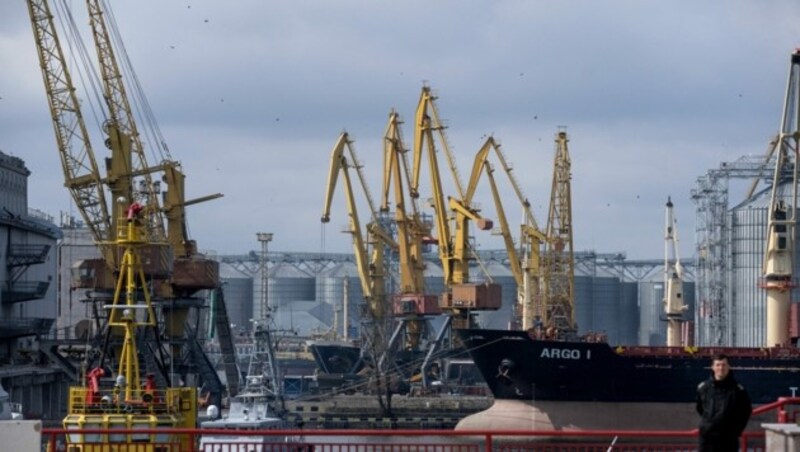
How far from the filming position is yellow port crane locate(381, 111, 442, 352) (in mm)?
109750

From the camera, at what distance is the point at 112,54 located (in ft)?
252

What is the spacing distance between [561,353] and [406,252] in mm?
42195

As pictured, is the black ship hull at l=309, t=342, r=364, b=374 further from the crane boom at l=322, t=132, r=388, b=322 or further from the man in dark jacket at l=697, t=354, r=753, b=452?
the man in dark jacket at l=697, t=354, r=753, b=452

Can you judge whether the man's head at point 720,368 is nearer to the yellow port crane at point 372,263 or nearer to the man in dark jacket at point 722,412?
the man in dark jacket at point 722,412

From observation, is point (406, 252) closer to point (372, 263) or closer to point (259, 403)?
point (372, 263)

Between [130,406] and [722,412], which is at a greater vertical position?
[722,412]

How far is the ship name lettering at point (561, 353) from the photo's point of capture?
72500 millimetres

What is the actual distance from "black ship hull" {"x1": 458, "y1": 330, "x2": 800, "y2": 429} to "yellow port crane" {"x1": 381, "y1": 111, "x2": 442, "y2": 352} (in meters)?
37.2

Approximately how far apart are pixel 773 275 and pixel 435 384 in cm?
4250

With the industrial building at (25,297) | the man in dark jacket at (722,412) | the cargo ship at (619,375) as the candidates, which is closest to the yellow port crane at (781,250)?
the cargo ship at (619,375)

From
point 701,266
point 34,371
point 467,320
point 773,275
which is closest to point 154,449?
point 773,275

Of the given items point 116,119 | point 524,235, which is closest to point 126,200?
point 116,119

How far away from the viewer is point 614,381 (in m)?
71.8

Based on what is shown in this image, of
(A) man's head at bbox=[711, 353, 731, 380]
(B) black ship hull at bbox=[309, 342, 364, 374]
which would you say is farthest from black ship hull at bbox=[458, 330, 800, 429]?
(B) black ship hull at bbox=[309, 342, 364, 374]
